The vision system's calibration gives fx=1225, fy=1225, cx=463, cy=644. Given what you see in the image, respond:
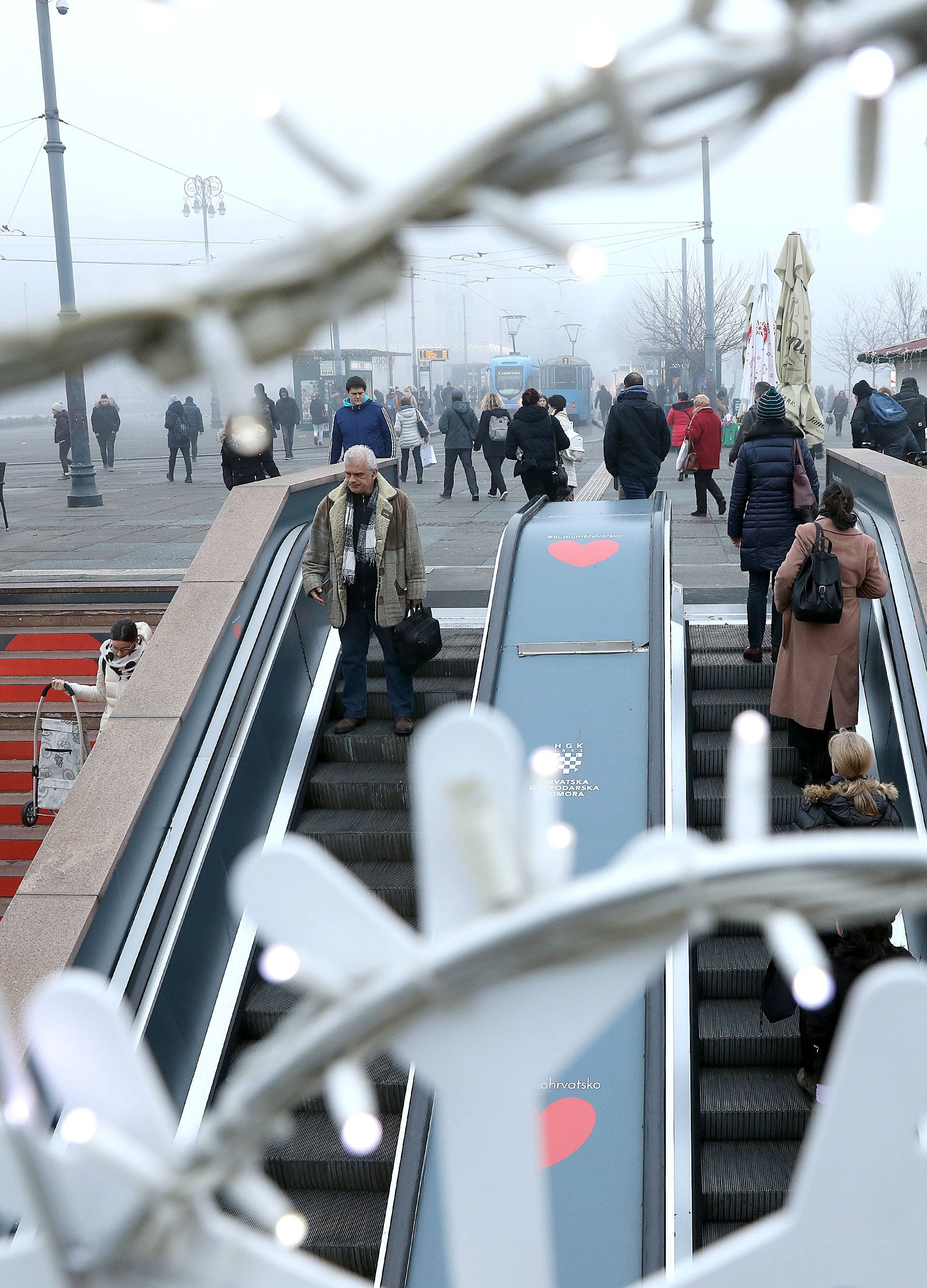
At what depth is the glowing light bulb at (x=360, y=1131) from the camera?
32.9 inches

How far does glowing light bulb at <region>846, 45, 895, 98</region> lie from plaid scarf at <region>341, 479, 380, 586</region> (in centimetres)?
662

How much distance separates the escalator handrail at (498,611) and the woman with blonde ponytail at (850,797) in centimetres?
233

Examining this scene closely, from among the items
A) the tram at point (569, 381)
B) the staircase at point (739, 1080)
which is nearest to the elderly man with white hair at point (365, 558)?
the staircase at point (739, 1080)

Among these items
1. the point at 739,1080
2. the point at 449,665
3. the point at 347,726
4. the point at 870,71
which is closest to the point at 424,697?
the point at 449,665

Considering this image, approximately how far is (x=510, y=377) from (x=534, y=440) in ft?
117

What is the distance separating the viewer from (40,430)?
55.2 metres

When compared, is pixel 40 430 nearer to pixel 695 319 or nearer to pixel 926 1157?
pixel 695 319

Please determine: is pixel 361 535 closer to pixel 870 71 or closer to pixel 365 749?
pixel 365 749

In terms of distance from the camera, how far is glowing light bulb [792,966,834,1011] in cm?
79

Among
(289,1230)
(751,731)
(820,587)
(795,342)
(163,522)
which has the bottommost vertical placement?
(163,522)

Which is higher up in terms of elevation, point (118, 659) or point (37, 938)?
point (118, 659)

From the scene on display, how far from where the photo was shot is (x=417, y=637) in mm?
7453

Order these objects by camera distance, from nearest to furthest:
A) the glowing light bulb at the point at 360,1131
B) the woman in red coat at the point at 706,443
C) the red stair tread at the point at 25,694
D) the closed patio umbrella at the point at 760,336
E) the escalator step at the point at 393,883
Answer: the glowing light bulb at the point at 360,1131, the escalator step at the point at 393,883, the red stair tread at the point at 25,694, the woman in red coat at the point at 706,443, the closed patio umbrella at the point at 760,336

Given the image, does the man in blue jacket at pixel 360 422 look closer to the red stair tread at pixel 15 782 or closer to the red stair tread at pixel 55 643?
the red stair tread at pixel 55 643
